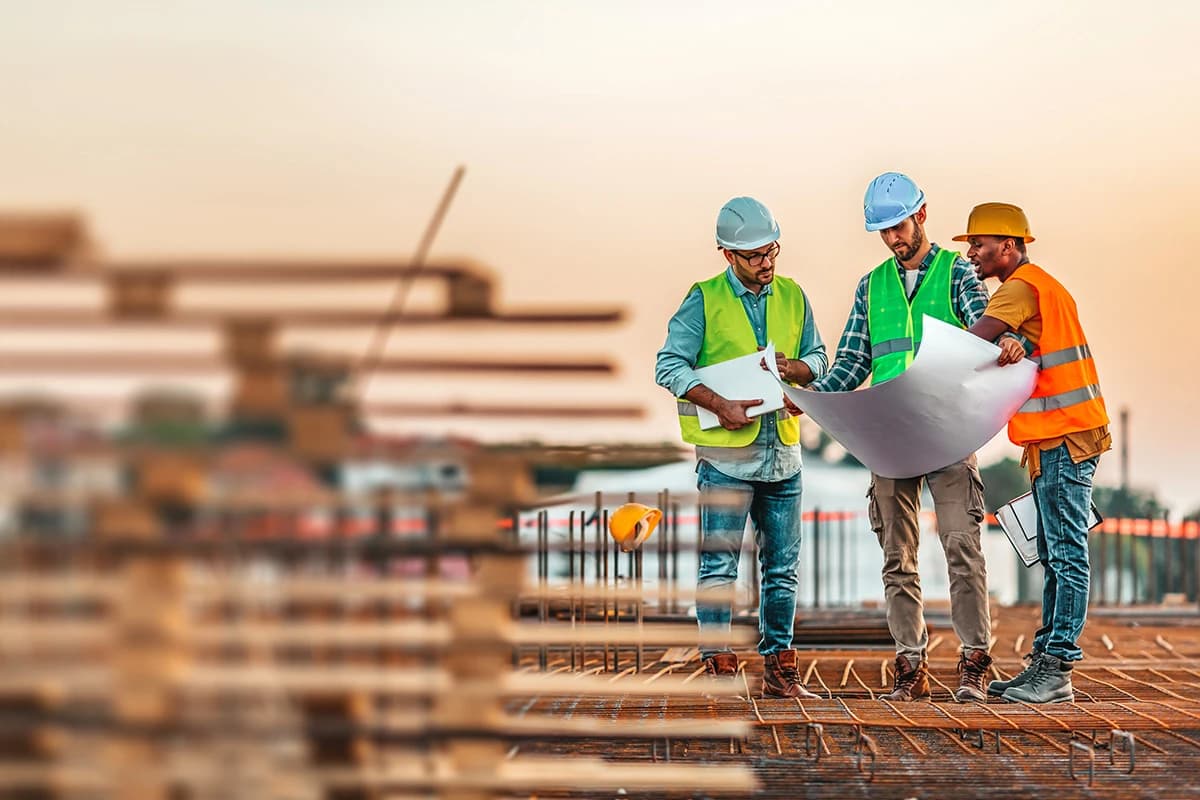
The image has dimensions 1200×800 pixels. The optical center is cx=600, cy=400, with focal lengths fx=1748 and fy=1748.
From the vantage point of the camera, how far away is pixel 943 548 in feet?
23.7

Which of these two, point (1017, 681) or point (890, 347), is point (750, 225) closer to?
point (890, 347)

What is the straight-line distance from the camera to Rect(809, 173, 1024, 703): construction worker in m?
7.09

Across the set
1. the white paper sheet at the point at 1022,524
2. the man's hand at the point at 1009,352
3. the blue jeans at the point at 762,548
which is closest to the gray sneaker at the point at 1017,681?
the white paper sheet at the point at 1022,524

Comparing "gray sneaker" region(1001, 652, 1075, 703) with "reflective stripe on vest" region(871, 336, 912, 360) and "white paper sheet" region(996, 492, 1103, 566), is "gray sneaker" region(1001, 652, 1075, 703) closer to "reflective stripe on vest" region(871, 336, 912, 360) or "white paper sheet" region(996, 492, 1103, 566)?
"white paper sheet" region(996, 492, 1103, 566)

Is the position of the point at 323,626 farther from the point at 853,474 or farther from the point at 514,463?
the point at 853,474

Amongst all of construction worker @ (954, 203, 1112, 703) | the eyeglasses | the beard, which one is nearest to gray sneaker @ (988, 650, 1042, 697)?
construction worker @ (954, 203, 1112, 703)

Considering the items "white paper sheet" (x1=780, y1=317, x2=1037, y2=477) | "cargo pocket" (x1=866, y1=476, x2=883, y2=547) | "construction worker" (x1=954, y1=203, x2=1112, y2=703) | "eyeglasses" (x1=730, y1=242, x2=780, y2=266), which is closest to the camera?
"white paper sheet" (x1=780, y1=317, x2=1037, y2=477)

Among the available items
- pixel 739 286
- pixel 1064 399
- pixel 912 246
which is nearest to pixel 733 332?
pixel 739 286

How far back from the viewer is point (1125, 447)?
109 feet

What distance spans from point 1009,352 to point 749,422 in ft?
3.52

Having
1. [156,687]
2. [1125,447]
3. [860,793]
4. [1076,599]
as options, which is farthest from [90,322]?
[1125,447]

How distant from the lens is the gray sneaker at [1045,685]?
272 inches

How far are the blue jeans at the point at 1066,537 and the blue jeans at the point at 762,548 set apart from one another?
102 centimetres

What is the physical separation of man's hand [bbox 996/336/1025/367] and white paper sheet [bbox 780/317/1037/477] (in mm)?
28
